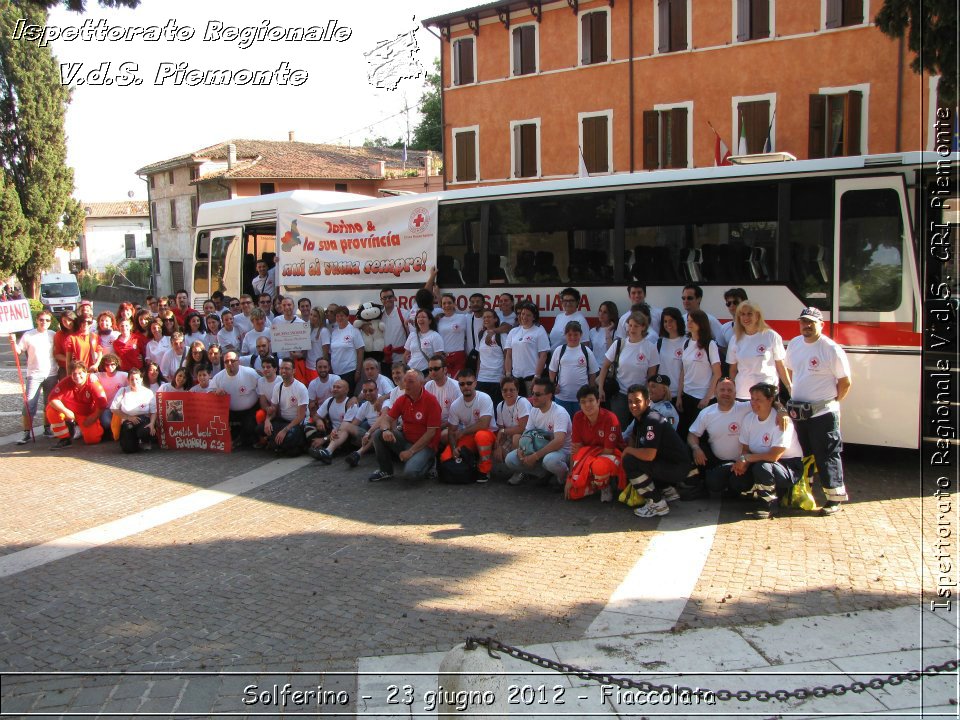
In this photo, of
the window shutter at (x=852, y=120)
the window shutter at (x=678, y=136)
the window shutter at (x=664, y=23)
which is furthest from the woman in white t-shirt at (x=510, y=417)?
the window shutter at (x=664, y=23)

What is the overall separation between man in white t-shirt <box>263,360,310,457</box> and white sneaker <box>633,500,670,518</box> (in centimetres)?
473

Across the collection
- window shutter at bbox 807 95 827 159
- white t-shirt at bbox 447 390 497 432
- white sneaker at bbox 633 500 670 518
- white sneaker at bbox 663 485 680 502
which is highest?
window shutter at bbox 807 95 827 159

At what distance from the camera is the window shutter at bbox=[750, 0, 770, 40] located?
77.5 feet

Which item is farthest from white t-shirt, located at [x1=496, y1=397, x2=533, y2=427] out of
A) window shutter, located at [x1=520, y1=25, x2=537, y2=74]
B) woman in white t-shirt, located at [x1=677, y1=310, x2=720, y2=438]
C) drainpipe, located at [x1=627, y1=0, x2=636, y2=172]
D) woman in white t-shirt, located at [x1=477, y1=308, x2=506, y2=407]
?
window shutter, located at [x1=520, y1=25, x2=537, y2=74]

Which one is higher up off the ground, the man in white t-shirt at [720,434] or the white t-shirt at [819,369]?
the white t-shirt at [819,369]

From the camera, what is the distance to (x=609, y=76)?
26.9m

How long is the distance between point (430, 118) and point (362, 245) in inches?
1878

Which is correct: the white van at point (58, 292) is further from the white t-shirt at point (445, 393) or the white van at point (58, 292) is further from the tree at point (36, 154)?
the white t-shirt at point (445, 393)

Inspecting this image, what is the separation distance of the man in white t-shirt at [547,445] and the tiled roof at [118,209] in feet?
244

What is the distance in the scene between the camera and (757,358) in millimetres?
7996

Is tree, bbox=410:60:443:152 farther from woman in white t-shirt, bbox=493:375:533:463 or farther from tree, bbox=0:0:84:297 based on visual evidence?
woman in white t-shirt, bbox=493:375:533:463

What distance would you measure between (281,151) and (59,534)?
45453mm

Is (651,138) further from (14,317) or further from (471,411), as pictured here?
(14,317)

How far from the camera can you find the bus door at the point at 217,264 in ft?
52.5
